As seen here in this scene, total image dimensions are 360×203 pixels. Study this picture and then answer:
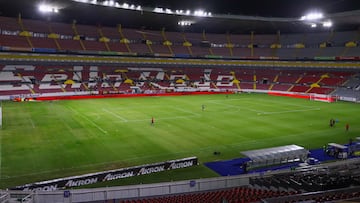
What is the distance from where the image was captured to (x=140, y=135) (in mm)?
28156

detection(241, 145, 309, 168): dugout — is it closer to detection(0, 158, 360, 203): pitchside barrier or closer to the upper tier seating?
detection(0, 158, 360, 203): pitchside barrier

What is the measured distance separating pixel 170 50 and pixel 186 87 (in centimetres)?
1208

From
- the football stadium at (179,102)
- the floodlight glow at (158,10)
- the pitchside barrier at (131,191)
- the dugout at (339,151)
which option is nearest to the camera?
the pitchside barrier at (131,191)

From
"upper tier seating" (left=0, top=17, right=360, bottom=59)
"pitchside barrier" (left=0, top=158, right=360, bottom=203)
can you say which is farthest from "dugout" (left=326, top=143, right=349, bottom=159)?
"upper tier seating" (left=0, top=17, right=360, bottom=59)

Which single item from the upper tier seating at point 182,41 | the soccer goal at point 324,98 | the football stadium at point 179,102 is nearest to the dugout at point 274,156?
the football stadium at point 179,102

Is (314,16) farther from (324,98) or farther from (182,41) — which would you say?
(182,41)

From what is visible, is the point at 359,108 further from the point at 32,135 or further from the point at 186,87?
the point at 32,135

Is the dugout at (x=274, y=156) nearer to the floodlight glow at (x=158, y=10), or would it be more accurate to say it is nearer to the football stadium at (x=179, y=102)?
the football stadium at (x=179, y=102)

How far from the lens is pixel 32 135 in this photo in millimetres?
27547

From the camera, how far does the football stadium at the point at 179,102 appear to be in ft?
52.1

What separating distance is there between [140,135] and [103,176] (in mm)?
10627

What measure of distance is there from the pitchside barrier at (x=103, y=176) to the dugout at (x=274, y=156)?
12.4ft

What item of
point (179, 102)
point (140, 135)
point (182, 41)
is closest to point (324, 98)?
point (179, 102)

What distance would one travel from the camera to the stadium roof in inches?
2164
